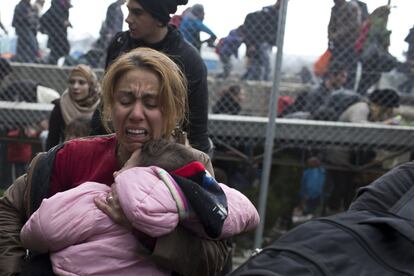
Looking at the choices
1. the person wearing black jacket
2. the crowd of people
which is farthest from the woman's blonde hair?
the person wearing black jacket

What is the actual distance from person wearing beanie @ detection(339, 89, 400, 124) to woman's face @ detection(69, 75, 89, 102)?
8.61 feet

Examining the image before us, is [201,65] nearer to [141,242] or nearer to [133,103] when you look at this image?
[133,103]

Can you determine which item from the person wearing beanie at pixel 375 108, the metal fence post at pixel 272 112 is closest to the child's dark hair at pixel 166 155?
the metal fence post at pixel 272 112

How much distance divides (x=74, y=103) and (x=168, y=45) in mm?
2067

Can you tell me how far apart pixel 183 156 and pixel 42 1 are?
5.29 meters

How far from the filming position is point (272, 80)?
22.3ft

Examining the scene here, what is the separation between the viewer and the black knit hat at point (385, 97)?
24.2 ft

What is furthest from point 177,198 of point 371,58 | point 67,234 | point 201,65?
point 371,58

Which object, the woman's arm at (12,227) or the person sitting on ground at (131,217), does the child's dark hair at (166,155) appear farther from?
the woman's arm at (12,227)

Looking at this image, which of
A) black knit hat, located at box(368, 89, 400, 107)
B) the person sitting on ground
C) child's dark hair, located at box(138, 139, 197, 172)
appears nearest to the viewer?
the person sitting on ground

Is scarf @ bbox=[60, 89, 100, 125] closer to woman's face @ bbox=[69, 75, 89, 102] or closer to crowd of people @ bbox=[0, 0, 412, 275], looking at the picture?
woman's face @ bbox=[69, 75, 89, 102]

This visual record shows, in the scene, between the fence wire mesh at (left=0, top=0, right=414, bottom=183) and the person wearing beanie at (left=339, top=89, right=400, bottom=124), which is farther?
the person wearing beanie at (left=339, top=89, right=400, bottom=124)

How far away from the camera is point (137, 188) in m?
2.16

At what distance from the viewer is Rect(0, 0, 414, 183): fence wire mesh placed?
6906 millimetres
